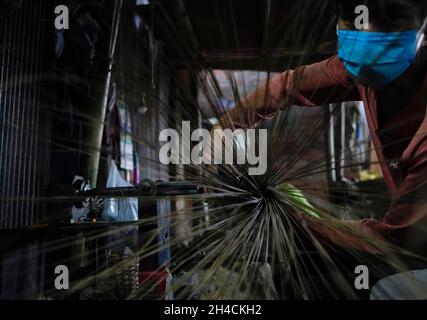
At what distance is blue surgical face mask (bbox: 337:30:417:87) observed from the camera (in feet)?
2.73

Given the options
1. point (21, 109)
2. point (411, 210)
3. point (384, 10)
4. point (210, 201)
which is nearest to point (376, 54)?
point (384, 10)

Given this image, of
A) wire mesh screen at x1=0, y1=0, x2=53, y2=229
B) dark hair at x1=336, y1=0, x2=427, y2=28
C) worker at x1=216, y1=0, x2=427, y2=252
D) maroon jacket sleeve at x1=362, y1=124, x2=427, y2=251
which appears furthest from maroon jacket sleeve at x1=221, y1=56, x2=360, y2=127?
wire mesh screen at x1=0, y1=0, x2=53, y2=229

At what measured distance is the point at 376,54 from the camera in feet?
2.77

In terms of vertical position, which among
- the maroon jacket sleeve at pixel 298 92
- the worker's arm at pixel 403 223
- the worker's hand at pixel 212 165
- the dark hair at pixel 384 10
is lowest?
the worker's arm at pixel 403 223

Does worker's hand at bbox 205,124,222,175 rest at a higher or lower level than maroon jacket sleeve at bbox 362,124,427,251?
higher

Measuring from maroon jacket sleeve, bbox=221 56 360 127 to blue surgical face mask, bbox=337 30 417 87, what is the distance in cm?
4

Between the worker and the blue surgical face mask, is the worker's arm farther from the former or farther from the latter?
the blue surgical face mask

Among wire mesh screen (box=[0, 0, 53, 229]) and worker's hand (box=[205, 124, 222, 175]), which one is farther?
wire mesh screen (box=[0, 0, 53, 229])

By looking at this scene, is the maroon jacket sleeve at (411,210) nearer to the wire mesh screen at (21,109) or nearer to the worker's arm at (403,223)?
the worker's arm at (403,223)

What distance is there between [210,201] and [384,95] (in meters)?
0.55

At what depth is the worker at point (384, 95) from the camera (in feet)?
2.77

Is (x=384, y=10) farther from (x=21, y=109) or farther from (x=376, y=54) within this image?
(x=21, y=109)

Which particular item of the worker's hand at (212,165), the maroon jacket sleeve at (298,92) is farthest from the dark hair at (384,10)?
the worker's hand at (212,165)
